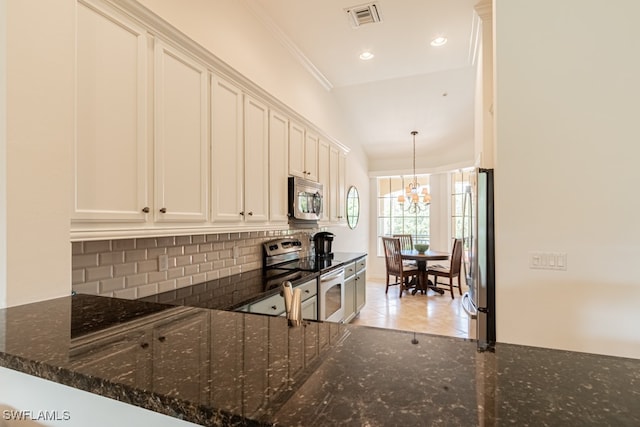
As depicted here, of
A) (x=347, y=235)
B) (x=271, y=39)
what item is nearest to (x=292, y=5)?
(x=271, y=39)

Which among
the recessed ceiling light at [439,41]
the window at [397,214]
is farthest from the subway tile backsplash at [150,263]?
the window at [397,214]

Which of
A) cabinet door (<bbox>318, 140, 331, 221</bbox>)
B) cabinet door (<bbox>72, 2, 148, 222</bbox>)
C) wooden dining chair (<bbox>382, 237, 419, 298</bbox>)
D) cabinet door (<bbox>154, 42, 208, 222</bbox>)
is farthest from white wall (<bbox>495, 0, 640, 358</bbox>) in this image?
wooden dining chair (<bbox>382, 237, 419, 298</bbox>)

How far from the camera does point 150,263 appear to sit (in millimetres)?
1917

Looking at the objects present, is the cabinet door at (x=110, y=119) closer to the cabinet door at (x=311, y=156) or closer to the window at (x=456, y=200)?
the cabinet door at (x=311, y=156)

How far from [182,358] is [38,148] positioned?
98 centimetres

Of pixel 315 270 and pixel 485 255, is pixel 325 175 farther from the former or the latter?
pixel 485 255

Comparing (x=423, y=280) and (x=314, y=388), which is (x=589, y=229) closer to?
(x=314, y=388)

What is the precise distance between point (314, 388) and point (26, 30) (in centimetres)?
149

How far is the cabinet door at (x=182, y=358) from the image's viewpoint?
0.59 metres

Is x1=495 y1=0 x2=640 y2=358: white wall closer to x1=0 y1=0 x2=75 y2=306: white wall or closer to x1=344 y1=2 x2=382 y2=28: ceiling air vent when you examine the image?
x1=344 y1=2 x2=382 y2=28: ceiling air vent

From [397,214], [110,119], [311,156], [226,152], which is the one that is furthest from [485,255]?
[397,214]

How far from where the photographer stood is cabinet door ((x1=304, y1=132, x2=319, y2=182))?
11.1ft

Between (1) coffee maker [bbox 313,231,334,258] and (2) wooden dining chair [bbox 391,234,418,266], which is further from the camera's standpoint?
(2) wooden dining chair [bbox 391,234,418,266]

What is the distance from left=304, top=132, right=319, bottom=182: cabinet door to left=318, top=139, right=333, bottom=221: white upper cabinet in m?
0.11
